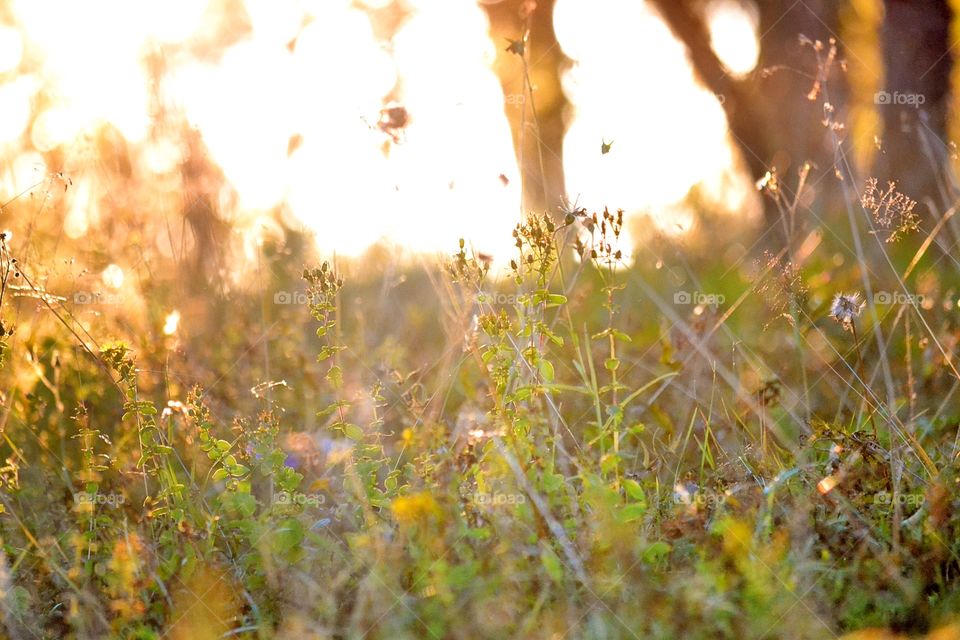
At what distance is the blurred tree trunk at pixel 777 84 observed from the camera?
5801 millimetres

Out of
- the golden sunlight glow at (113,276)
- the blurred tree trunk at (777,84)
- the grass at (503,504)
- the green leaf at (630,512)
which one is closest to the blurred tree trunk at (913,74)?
the blurred tree trunk at (777,84)

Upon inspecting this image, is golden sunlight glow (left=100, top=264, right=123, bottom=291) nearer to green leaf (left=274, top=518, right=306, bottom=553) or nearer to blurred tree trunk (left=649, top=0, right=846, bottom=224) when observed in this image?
green leaf (left=274, top=518, right=306, bottom=553)

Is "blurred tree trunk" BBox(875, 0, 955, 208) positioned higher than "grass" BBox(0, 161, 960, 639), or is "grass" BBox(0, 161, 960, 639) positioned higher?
"blurred tree trunk" BBox(875, 0, 955, 208)

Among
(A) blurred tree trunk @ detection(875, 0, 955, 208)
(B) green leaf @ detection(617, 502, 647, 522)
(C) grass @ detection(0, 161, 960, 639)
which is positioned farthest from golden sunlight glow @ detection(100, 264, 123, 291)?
(A) blurred tree trunk @ detection(875, 0, 955, 208)

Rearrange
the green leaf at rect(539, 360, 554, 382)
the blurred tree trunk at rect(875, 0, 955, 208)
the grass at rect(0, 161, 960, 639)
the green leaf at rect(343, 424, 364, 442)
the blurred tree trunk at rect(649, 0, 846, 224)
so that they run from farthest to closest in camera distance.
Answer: the blurred tree trunk at rect(649, 0, 846, 224), the blurred tree trunk at rect(875, 0, 955, 208), the green leaf at rect(343, 424, 364, 442), the green leaf at rect(539, 360, 554, 382), the grass at rect(0, 161, 960, 639)

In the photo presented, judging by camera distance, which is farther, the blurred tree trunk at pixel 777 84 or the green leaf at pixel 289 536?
the blurred tree trunk at pixel 777 84

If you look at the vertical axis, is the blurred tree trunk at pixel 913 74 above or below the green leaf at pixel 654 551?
above

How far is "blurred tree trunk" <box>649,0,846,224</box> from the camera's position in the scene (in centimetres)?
580

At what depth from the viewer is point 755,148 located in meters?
6.86

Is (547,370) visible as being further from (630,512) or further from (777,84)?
(777,84)

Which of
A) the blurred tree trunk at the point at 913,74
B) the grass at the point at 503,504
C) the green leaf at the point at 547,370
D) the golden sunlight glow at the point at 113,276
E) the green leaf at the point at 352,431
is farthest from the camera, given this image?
the blurred tree trunk at the point at 913,74

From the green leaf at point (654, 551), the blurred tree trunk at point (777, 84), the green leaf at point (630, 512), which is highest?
the blurred tree trunk at point (777, 84)

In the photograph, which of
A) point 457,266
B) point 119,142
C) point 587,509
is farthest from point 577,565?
point 119,142

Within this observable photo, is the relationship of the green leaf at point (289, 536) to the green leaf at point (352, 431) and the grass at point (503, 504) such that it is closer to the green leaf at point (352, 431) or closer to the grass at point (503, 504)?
the grass at point (503, 504)
